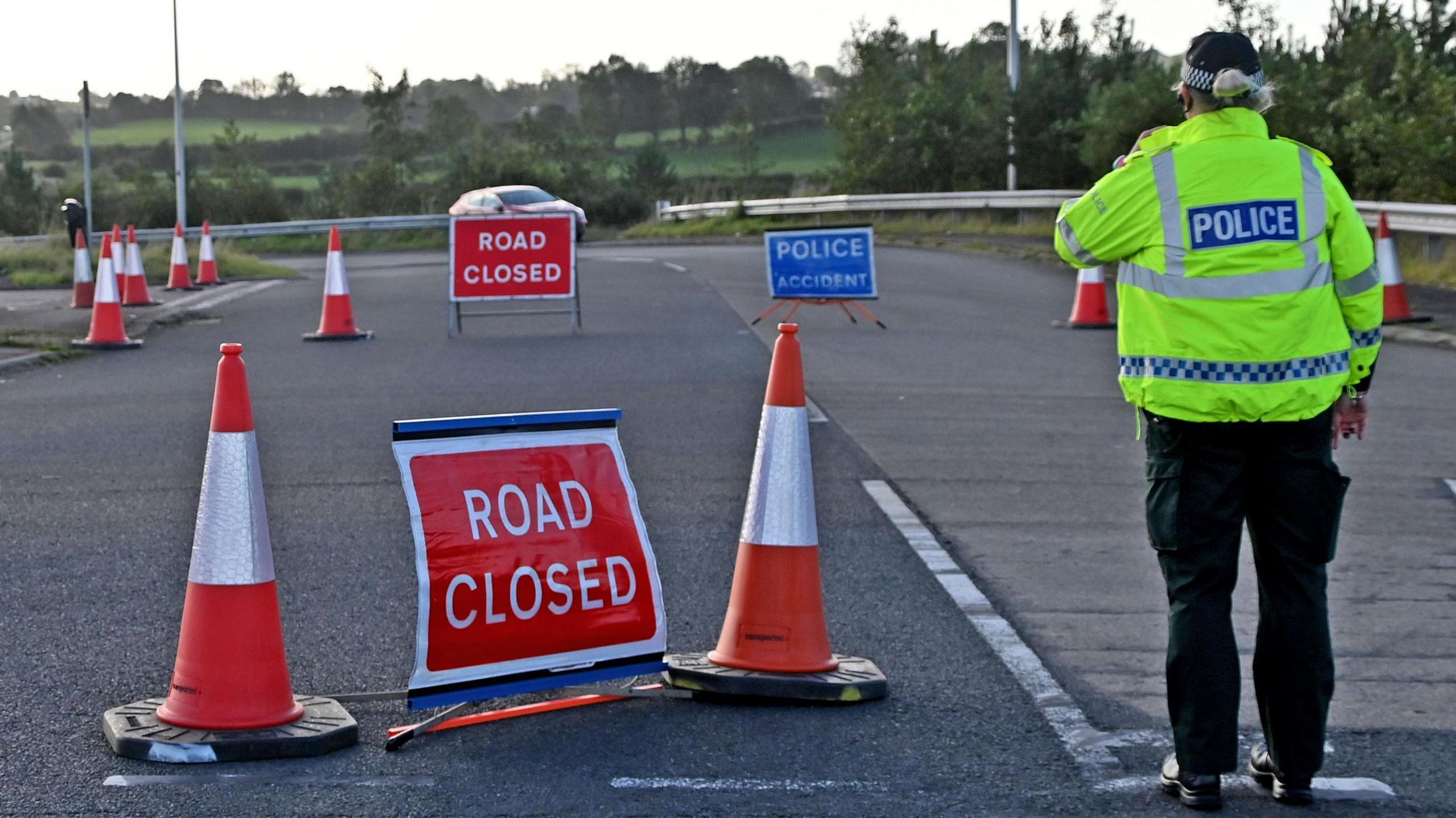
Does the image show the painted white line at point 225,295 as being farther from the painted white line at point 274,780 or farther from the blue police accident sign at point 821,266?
the painted white line at point 274,780

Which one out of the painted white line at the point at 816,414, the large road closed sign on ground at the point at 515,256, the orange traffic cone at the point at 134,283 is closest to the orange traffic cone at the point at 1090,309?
the large road closed sign on ground at the point at 515,256

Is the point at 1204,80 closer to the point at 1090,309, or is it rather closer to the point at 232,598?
the point at 232,598

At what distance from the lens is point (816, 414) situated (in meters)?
11.3

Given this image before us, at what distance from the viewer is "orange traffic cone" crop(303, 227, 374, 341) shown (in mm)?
16281

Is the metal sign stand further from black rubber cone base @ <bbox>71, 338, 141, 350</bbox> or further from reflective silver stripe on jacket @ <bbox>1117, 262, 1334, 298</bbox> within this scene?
reflective silver stripe on jacket @ <bbox>1117, 262, 1334, 298</bbox>

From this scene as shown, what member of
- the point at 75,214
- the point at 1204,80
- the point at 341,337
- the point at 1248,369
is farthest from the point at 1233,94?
the point at 75,214

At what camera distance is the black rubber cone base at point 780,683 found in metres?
5.13

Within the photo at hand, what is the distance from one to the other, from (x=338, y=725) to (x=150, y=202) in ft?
174

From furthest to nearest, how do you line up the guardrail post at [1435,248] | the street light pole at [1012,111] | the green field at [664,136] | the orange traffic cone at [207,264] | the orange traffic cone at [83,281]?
the green field at [664,136], the street light pole at [1012,111], the orange traffic cone at [207,264], the guardrail post at [1435,248], the orange traffic cone at [83,281]

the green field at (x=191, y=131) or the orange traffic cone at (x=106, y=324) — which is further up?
the green field at (x=191, y=131)

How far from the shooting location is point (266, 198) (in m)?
57.1

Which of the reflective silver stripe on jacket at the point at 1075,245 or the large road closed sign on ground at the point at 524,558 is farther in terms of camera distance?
the large road closed sign on ground at the point at 524,558

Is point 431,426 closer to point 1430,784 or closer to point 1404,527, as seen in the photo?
point 1430,784

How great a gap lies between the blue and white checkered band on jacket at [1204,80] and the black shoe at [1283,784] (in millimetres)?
1622
